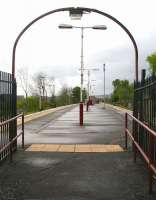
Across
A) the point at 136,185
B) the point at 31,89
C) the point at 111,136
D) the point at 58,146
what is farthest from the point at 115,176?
the point at 31,89

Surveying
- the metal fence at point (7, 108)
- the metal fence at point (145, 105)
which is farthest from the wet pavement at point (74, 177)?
the metal fence at point (145, 105)

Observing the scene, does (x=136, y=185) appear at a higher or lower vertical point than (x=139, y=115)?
lower

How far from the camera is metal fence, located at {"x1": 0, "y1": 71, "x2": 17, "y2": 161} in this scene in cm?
1108

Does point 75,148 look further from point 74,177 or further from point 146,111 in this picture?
point 74,177

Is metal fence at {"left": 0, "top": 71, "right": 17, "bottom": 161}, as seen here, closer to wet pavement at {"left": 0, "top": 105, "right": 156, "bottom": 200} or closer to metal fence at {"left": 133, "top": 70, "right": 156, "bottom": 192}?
wet pavement at {"left": 0, "top": 105, "right": 156, "bottom": 200}

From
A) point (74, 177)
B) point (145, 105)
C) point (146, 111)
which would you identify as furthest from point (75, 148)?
point (74, 177)

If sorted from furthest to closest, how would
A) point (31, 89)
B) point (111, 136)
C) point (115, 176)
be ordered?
point (31, 89), point (111, 136), point (115, 176)

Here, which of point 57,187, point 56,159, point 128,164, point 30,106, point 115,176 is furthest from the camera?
point 30,106

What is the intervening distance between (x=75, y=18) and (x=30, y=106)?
55.2 m

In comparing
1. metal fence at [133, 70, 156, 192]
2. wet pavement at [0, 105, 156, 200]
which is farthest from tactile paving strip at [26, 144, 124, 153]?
metal fence at [133, 70, 156, 192]

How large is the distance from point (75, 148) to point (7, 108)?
299cm

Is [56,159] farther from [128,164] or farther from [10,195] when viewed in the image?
[10,195]

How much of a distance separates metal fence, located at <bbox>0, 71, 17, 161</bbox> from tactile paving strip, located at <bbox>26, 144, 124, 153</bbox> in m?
1.17

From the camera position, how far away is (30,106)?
69250 mm
